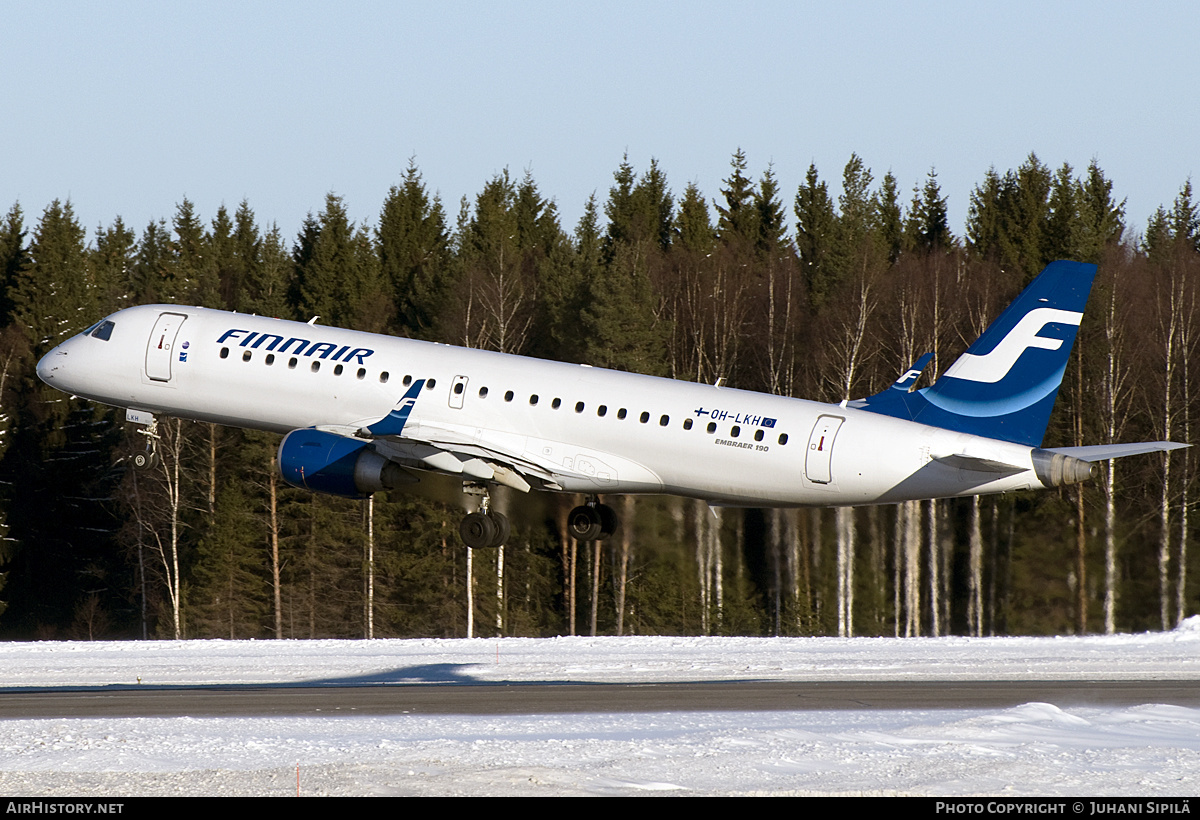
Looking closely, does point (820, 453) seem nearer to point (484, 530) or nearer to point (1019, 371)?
point (1019, 371)

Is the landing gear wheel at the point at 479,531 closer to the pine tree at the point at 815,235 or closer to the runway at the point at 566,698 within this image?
the runway at the point at 566,698

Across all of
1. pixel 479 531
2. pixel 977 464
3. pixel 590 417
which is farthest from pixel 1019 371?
pixel 479 531

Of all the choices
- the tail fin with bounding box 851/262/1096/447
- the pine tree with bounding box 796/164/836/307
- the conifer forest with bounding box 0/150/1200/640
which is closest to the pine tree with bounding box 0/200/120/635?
the conifer forest with bounding box 0/150/1200/640

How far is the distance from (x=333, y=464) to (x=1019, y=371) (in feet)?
49.0

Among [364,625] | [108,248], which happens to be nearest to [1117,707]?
[364,625]

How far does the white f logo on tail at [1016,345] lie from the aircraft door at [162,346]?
18.0 meters

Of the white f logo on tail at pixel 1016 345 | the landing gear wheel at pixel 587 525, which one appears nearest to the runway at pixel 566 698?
the white f logo on tail at pixel 1016 345

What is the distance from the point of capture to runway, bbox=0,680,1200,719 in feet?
82.3

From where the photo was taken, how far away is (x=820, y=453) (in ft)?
105

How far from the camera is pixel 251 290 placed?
88188 millimetres

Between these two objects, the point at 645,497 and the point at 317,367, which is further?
the point at 645,497

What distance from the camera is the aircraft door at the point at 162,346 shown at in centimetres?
3644

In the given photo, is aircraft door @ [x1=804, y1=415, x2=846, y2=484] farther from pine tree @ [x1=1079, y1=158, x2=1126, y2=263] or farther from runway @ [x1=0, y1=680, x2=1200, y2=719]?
pine tree @ [x1=1079, y1=158, x2=1126, y2=263]

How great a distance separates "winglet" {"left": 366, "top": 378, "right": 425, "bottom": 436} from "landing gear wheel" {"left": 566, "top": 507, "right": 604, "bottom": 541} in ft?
15.9
